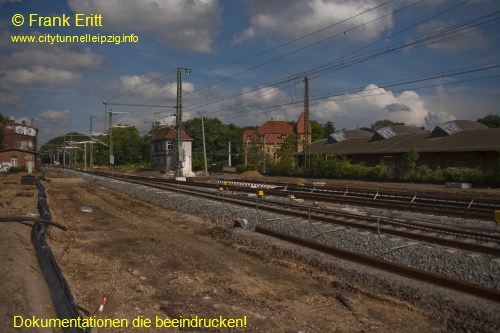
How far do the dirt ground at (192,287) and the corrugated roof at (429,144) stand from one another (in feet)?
115

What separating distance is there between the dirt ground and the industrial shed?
32535 millimetres

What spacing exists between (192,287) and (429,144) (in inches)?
1725

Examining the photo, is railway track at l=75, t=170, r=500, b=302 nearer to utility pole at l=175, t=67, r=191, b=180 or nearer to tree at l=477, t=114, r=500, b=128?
utility pole at l=175, t=67, r=191, b=180

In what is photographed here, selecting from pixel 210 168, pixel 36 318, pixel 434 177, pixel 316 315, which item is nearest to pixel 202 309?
pixel 316 315

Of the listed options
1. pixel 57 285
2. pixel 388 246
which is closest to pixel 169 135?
pixel 388 246

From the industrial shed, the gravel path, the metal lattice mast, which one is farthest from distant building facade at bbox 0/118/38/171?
the gravel path

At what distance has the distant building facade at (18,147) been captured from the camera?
69250 millimetres

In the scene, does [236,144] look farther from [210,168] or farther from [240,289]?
[240,289]

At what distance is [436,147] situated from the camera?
144 ft

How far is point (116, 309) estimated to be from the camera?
21.6 feet

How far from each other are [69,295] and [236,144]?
298 feet

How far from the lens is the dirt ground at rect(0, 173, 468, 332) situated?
6.26 m

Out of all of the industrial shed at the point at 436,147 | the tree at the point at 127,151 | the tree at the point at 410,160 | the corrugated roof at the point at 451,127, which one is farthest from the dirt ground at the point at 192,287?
the tree at the point at 127,151

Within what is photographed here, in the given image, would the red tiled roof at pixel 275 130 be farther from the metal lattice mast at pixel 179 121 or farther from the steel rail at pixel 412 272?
the steel rail at pixel 412 272
